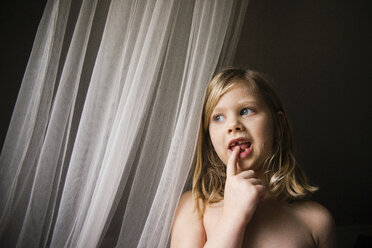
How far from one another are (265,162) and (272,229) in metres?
0.20

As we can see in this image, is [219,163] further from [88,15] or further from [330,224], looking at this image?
[88,15]

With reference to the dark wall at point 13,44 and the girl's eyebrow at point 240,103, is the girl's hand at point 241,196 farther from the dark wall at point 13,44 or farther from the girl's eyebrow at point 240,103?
the dark wall at point 13,44

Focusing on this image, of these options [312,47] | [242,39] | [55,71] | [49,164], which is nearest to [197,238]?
[49,164]

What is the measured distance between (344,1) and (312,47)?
254 mm

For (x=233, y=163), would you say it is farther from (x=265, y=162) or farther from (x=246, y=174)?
(x=265, y=162)

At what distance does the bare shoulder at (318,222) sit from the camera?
0.75 meters

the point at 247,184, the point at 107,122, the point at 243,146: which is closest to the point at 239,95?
the point at 243,146

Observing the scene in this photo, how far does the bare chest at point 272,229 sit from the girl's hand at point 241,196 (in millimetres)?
126

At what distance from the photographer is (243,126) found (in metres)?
0.71

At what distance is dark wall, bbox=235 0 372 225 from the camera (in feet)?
4.21

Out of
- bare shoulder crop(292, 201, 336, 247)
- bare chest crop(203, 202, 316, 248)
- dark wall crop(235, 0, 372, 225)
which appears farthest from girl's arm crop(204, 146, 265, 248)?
dark wall crop(235, 0, 372, 225)

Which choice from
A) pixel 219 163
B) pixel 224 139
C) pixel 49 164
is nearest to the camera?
pixel 49 164

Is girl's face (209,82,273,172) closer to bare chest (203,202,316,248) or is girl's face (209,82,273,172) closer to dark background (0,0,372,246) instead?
bare chest (203,202,316,248)

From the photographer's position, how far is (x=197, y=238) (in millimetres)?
681
